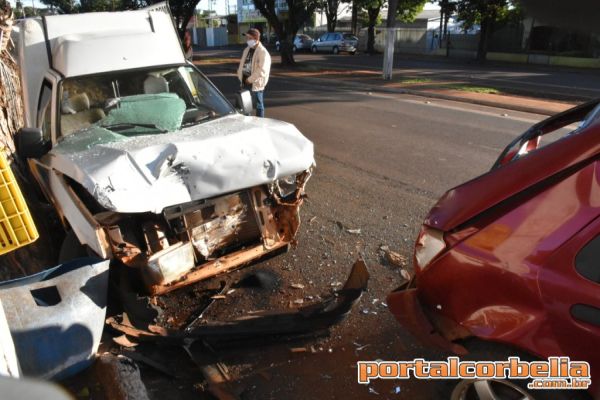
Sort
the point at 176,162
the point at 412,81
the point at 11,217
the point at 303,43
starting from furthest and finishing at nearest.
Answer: the point at 303,43 < the point at 412,81 < the point at 176,162 < the point at 11,217

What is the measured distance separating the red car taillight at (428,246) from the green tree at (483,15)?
30861 millimetres

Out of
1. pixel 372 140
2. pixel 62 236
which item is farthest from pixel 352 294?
pixel 372 140

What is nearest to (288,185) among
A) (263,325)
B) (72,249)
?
(263,325)

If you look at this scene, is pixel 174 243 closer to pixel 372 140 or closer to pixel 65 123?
pixel 65 123

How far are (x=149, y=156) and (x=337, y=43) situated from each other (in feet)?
119

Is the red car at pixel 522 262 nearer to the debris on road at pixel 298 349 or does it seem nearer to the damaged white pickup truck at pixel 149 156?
the debris on road at pixel 298 349

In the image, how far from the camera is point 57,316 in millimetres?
2951

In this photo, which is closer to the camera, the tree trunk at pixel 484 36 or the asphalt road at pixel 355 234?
the asphalt road at pixel 355 234

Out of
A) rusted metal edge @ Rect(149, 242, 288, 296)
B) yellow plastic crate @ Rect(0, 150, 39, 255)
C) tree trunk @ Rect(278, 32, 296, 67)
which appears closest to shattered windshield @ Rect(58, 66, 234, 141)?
rusted metal edge @ Rect(149, 242, 288, 296)

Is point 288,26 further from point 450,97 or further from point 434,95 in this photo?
point 450,97

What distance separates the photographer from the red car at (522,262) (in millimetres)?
1912

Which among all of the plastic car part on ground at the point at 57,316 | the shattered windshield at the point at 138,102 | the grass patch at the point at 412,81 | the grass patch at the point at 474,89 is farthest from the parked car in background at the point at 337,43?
the plastic car part on ground at the point at 57,316

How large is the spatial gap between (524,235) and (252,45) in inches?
324

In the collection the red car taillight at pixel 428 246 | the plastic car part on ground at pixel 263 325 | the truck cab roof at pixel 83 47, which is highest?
the truck cab roof at pixel 83 47
